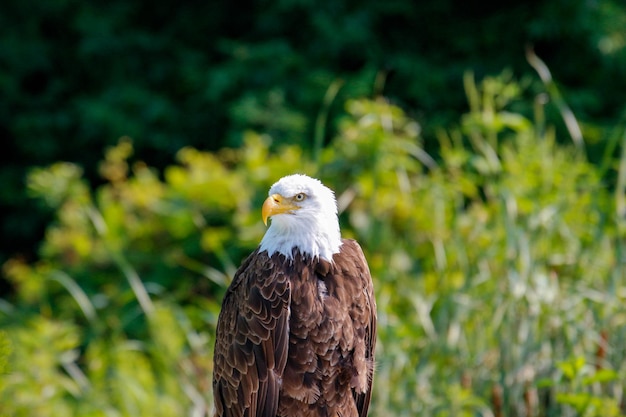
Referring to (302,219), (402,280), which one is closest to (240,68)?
(402,280)

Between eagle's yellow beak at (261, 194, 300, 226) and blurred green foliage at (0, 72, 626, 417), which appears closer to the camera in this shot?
eagle's yellow beak at (261, 194, 300, 226)

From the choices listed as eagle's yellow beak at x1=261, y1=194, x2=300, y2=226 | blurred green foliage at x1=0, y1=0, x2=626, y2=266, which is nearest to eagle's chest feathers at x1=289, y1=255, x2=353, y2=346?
eagle's yellow beak at x1=261, y1=194, x2=300, y2=226

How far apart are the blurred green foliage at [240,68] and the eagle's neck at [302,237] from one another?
13.3ft

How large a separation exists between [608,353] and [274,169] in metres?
2.15

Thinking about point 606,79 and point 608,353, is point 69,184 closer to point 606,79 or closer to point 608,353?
point 608,353

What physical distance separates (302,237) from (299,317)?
25 cm

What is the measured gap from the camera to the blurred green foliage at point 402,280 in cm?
385

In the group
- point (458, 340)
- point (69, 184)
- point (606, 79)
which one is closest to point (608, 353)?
point (458, 340)

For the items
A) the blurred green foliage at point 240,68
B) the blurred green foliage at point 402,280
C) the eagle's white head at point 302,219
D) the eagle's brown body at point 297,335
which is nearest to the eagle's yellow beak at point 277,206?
the eagle's white head at point 302,219

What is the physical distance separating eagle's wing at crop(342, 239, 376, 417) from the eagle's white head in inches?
3.9

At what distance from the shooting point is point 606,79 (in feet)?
25.8

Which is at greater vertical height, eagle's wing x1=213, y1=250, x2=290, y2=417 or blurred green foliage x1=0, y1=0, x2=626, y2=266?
blurred green foliage x1=0, y1=0, x2=626, y2=266

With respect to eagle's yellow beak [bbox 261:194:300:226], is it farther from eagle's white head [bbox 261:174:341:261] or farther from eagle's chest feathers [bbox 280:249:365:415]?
eagle's chest feathers [bbox 280:249:365:415]

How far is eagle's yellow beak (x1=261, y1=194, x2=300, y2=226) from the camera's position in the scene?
2795 millimetres
